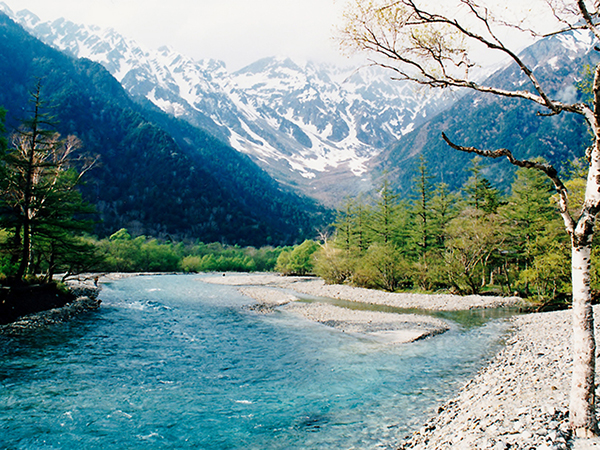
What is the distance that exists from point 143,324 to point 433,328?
1904cm

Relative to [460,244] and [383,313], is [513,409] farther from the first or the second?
[460,244]

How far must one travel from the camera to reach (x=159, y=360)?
15.8 m

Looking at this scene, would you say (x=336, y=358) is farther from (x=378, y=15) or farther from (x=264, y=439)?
(x=378, y=15)

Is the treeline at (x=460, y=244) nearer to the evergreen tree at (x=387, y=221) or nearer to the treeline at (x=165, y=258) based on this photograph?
the evergreen tree at (x=387, y=221)

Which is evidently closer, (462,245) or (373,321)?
(373,321)

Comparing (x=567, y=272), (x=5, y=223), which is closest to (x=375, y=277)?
(x=567, y=272)

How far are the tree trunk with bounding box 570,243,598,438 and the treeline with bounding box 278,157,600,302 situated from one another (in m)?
27.5

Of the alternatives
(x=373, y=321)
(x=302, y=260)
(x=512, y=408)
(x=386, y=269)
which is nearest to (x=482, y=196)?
(x=386, y=269)

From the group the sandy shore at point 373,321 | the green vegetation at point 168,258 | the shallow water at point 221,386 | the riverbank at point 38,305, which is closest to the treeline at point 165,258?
the green vegetation at point 168,258

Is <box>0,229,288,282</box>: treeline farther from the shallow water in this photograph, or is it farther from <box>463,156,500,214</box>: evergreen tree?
<box>463,156,500,214</box>: evergreen tree

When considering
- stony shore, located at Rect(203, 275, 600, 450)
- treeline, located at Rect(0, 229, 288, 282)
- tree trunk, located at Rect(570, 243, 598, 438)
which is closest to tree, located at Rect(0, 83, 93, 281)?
stony shore, located at Rect(203, 275, 600, 450)

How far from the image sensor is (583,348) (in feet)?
18.6

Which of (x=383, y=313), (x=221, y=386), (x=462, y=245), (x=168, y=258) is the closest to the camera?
(x=221, y=386)

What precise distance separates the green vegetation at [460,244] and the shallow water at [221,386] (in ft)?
58.7
